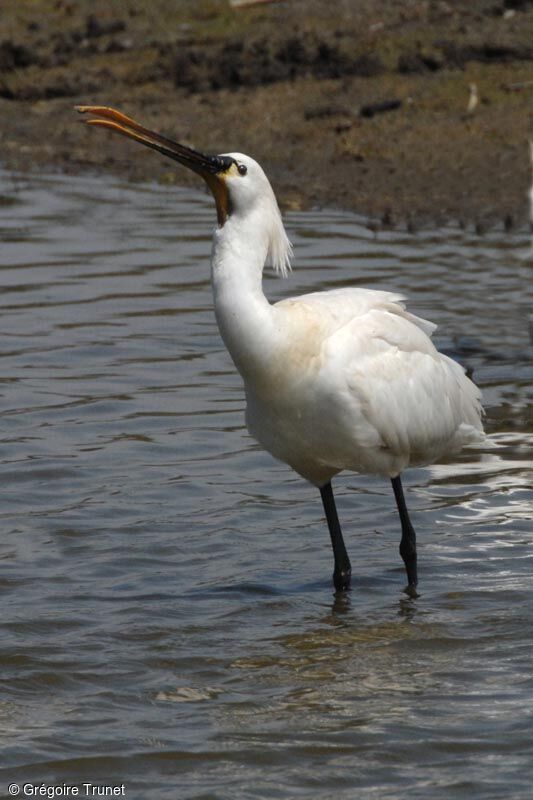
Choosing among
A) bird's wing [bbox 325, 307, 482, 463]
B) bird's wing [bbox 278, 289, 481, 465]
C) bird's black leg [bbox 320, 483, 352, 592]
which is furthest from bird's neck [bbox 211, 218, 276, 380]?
bird's black leg [bbox 320, 483, 352, 592]

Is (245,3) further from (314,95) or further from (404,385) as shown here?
(404,385)

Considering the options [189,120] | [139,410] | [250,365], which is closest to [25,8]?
[189,120]

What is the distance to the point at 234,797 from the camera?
523cm

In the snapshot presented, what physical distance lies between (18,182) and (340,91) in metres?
3.16

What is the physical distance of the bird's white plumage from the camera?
6289mm

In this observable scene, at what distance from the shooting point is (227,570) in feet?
24.3

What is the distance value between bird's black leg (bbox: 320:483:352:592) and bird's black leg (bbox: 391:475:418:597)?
0.25 meters

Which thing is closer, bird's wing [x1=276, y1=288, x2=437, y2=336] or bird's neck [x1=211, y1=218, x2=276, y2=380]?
bird's neck [x1=211, y1=218, x2=276, y2=380]

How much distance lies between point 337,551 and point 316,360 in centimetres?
106

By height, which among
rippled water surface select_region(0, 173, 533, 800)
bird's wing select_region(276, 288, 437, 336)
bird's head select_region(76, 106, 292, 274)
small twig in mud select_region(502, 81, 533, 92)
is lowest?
rippled water surface select_region(0, 173, 533, 800)

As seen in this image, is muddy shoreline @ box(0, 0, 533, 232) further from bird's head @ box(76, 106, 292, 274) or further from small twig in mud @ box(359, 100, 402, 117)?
bird's head @ box(76, 106, 292, 274)

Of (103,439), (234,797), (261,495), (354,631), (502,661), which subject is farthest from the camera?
(103,439)

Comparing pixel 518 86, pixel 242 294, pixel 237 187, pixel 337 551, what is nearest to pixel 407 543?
pixel 337 551

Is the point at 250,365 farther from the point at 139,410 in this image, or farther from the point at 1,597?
the point at 139,410
